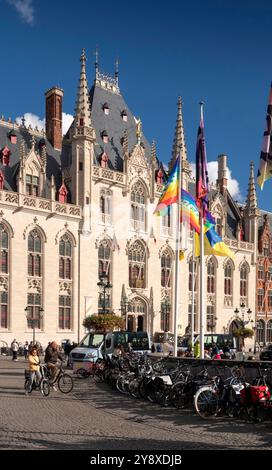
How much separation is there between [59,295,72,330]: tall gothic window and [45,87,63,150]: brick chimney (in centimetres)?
1392

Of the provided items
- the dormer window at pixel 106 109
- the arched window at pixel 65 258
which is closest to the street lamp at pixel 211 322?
the arched window at pixel 65 258

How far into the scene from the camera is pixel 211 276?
63.9m

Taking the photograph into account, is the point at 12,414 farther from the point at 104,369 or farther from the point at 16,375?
the point at 16,375

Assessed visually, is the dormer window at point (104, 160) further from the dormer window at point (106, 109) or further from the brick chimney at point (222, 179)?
the brick chimney at point (222, 179)

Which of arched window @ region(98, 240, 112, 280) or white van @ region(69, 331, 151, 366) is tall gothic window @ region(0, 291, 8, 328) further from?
white van @ region(69, 331, 151, 366)

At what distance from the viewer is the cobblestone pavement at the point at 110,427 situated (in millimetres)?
12062

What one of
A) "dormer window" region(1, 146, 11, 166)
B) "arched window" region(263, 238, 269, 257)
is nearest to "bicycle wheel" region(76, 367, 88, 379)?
"dormer window" region(1, 146, 11, 166)

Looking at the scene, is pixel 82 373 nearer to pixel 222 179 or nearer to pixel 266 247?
pixel 222 179

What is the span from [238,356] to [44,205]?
2061 centimetres

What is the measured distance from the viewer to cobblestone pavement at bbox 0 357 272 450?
12.1 metres

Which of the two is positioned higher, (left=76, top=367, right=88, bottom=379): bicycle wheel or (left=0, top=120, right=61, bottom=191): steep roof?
(left=0, top=120, right=61, bottom=191): steep roof

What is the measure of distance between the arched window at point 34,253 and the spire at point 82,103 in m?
10.6

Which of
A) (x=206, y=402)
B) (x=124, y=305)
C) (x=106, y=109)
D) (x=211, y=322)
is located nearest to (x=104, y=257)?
(x=124, y=305)

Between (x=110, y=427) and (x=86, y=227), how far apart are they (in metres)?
36.7
